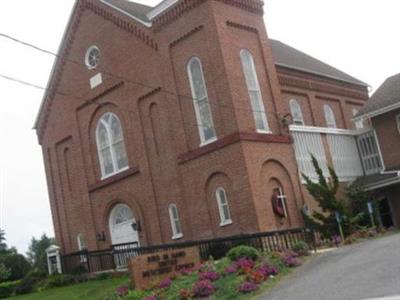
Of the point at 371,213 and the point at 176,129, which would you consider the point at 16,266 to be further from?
the point at 371,213

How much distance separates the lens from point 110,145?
31.0 meters

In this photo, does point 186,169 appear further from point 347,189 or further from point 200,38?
point 347,189

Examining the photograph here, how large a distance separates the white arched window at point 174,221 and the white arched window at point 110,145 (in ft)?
12.5

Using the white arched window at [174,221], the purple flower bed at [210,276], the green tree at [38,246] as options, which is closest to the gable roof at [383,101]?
the white arched window at [174,221]

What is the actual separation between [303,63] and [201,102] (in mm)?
13136

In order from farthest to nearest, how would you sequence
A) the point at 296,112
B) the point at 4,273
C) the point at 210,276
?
the point at 4,273 → the point at 296,112 → the point at 210,276

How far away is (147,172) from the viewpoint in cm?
2855

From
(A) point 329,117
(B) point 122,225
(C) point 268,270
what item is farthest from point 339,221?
(A) point 329,117

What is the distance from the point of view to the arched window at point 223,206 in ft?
81.6

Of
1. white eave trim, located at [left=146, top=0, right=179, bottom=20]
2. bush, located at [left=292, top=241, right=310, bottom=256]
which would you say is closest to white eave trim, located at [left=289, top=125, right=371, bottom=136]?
white eave trim, located at [left=146, top=0, right=179, bottom=20]

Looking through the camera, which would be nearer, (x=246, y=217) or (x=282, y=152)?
(x=246, y=217)

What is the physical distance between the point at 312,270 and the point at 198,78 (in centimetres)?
1169

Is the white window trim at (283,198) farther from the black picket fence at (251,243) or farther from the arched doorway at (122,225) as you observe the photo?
the arched doorway at (122,225)

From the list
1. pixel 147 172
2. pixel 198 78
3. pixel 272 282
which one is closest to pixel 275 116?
pixel 198 78
